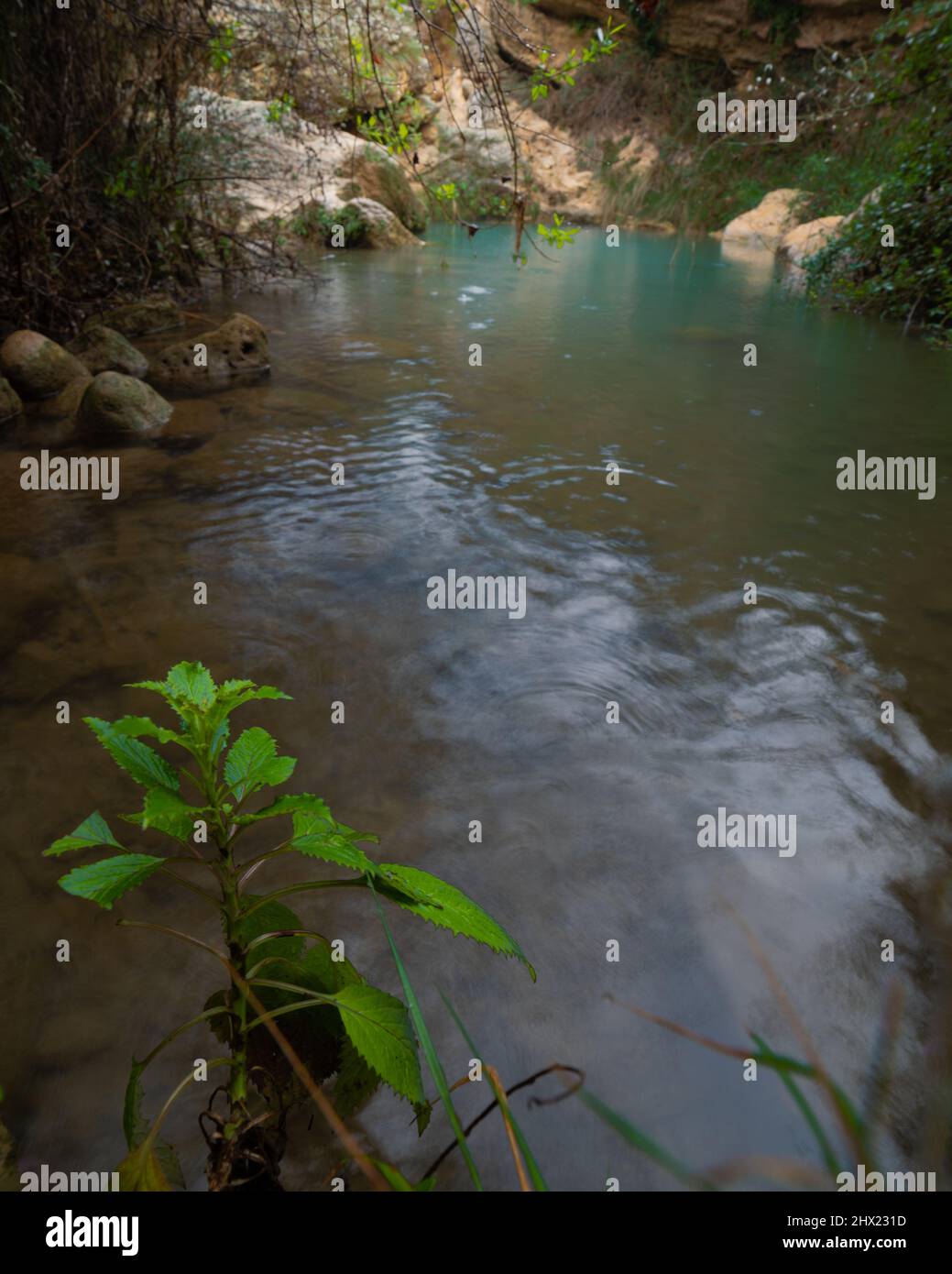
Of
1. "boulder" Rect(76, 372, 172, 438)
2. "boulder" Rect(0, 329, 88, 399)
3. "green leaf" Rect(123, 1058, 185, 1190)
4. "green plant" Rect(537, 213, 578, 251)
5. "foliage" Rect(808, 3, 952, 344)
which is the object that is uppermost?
"foliage" Rect(808, 3, 952, 344)

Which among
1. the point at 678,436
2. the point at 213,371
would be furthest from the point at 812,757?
the point at 213,371

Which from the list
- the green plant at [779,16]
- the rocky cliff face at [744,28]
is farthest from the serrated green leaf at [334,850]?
the green plant at [779,16]

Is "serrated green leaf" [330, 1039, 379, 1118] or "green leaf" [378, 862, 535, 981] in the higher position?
"green leaf" [378, 862, 535, 981]

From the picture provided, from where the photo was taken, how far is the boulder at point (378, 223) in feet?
53.8

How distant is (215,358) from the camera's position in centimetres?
704

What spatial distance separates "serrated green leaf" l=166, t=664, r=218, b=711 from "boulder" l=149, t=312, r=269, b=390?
6.31 metres

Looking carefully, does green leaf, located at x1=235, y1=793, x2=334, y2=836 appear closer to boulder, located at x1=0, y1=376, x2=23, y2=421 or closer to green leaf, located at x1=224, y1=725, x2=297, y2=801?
green leaf, located at x1=224, y1=725, x2=297, y2=801

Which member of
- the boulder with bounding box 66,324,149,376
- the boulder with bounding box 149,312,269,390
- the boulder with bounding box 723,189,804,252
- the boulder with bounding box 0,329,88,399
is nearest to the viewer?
the boulder with bounding box 0,329,88,399

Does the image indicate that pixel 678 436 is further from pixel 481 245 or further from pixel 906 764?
pixel 481 245

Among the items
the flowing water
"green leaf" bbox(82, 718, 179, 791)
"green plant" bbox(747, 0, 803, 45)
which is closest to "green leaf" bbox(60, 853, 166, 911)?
"green leaf" bbox(82, 718, 179, 791)

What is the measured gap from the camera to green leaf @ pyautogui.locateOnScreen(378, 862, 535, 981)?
1.12m

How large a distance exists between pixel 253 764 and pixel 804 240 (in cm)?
1695

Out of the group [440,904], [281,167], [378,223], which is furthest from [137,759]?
[378,223]

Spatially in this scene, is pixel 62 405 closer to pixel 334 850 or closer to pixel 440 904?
pixel 334 850
